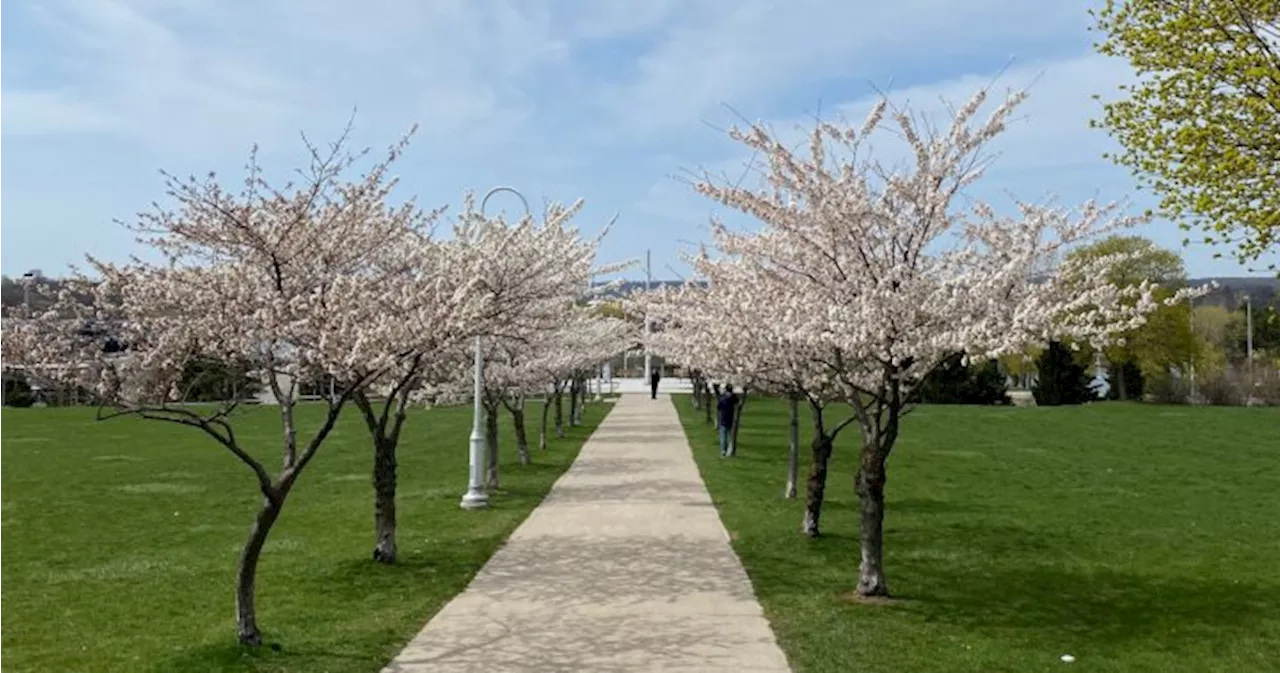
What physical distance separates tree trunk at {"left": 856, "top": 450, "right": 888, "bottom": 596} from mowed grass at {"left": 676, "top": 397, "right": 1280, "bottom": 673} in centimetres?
29

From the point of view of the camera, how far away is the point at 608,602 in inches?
397

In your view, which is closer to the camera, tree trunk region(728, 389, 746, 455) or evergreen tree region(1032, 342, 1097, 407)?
tree trunk region(728, 389, 746, 455)

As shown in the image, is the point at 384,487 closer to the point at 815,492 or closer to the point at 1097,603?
the point at 815,492

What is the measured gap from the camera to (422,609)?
9.73 metres

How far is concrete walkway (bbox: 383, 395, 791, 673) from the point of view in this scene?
8.02m

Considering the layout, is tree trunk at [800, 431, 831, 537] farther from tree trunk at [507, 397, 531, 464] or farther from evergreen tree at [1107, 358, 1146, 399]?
evergreen tree at [1107, 358, 1146, 399]

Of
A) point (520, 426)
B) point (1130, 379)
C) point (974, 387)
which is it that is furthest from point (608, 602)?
point (1130, 379)

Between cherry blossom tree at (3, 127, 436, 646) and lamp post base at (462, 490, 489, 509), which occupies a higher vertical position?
cherry blossom tree at (3, 127, 436, 646)

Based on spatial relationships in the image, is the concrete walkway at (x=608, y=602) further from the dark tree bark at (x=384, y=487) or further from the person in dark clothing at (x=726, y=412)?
the person in dark clothing at (x=726, y=412)

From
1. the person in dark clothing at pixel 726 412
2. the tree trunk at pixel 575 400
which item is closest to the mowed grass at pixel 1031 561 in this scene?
the person in dark clothing at pixel 726 412

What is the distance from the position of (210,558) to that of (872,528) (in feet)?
24.2

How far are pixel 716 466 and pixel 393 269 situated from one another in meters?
13.4

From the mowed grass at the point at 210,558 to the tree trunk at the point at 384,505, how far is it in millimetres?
247

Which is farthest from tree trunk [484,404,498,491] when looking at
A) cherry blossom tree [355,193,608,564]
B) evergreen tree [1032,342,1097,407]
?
evergreen tree [1032,342,1097,407]
